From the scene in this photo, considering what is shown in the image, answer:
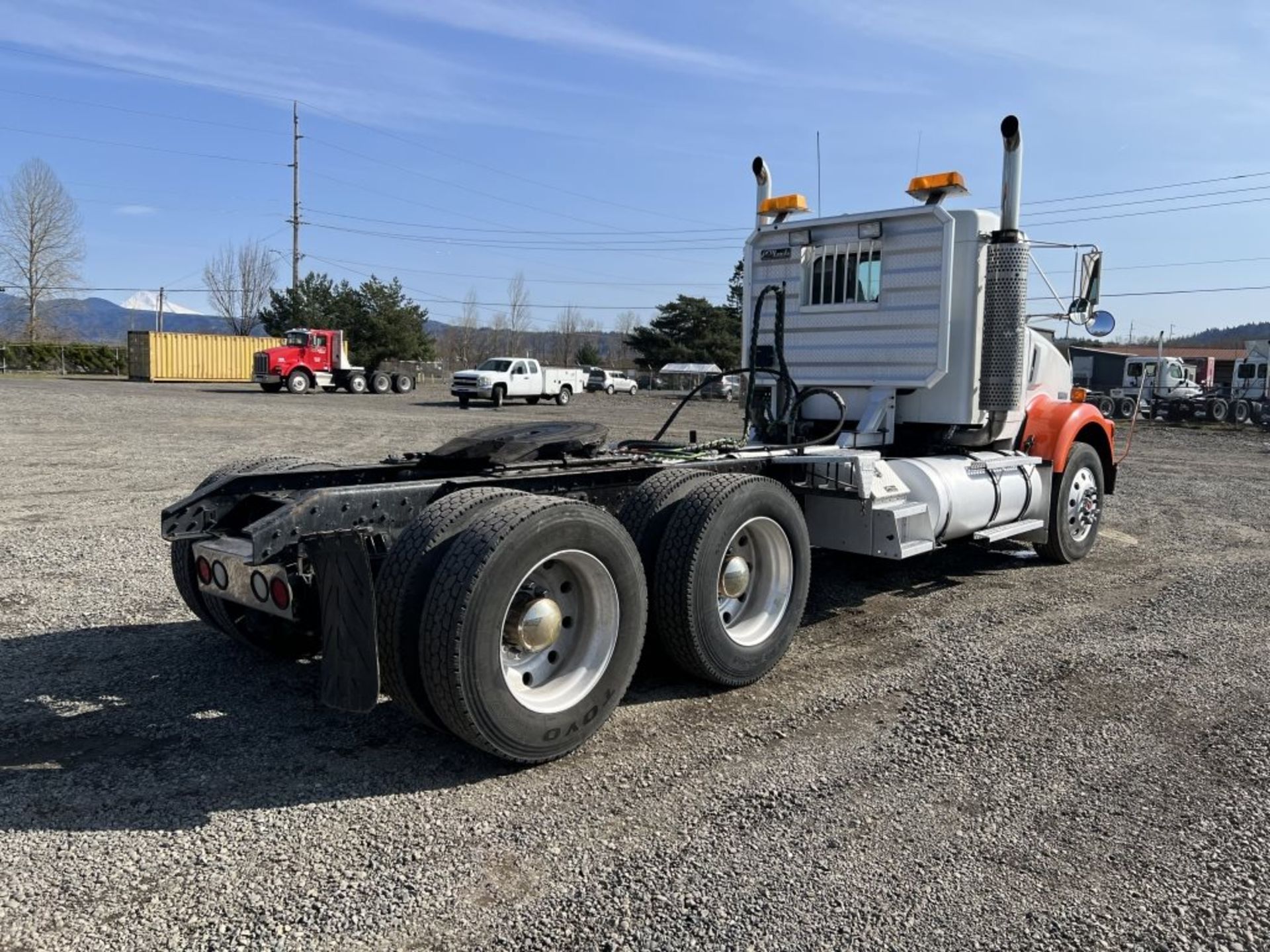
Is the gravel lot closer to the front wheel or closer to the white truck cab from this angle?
the front wheel

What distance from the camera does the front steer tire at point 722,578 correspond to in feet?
15.0

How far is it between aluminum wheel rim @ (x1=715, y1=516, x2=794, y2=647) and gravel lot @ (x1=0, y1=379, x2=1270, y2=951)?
0.31 metres

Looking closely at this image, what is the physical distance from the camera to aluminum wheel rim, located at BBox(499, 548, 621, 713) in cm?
397

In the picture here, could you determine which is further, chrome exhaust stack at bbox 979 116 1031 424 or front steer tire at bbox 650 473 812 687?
chrome exhaust stack at bbox 979 116 1031 424

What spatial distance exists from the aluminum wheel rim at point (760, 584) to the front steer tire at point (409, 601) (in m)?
1.77

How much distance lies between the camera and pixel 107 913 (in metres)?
2.80

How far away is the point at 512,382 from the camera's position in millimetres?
39156

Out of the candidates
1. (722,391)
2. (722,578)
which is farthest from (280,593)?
(722,391)

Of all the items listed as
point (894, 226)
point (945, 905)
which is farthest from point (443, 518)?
point (894, 226)

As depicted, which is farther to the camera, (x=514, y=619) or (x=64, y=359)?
(x=64, y=359)

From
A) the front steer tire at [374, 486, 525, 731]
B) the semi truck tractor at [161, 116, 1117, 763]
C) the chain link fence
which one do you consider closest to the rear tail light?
the semi truck tractor at [161, 116, 1117, 763]

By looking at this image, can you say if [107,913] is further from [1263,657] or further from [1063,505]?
[1063,505]

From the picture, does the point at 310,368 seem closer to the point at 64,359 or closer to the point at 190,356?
the point at 190,356

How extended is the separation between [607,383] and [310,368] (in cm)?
2195
